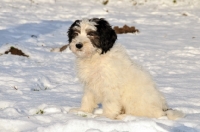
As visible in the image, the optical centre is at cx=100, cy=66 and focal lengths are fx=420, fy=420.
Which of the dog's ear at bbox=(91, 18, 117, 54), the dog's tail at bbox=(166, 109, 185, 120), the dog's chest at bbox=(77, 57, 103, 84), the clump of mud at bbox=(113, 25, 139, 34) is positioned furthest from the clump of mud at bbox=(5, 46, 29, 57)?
the dog's tail at bbox=(166, 109, 185, 120)

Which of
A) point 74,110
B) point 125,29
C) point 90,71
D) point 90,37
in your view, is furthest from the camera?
point 125,29

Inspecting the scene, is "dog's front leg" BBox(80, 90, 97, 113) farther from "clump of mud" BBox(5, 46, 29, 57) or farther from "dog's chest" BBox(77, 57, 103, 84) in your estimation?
"clump of mud" BBox(5, 46, 29, 57)

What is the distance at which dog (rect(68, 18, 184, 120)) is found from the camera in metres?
5.05

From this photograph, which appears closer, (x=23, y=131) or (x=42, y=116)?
(x=23, y=131)

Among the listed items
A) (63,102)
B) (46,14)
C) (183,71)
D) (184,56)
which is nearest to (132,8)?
(46,14)

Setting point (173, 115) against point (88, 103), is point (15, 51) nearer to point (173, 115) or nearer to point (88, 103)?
point (88, 103)

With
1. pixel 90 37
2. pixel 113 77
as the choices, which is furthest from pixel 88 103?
pixel 90 37

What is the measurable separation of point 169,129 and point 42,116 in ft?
5.05

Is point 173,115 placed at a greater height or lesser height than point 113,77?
lesser

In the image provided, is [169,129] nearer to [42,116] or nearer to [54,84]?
[42,116]

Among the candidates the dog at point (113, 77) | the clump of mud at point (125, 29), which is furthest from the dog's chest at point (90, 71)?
the clump of mud at point (125, 29)

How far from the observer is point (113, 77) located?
511 cm

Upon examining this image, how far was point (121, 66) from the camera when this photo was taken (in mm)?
5160

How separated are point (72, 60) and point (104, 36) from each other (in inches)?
175
